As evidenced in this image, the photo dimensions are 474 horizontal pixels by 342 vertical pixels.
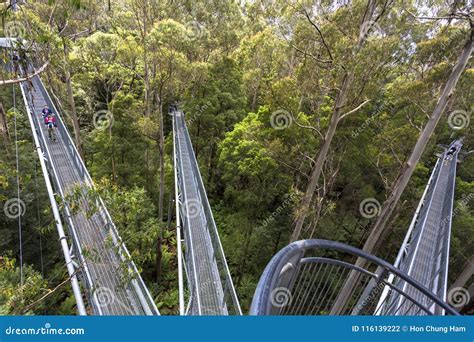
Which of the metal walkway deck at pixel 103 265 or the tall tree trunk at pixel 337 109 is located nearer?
the metal walkway deck at pixel 103 265

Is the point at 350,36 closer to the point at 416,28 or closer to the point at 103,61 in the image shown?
the point at 416,28

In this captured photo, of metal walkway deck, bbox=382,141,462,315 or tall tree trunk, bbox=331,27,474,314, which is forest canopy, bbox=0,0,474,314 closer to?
tall tree trunk, bbox=331,27,474,314

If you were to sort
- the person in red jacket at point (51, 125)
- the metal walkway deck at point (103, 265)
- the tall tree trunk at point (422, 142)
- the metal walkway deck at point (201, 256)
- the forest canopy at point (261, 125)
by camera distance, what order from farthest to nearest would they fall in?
1. the person in red jacket at point (51, 125)
2. the forest canopy at point (261, 125)
3. the tall tree trunk at point (422, 142)
4. the metal walkway deck at point (201, 256)
5. the metal walkway deck at point (103, 265)

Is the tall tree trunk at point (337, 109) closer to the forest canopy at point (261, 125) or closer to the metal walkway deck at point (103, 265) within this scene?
the forest canopy at point (261, 125)

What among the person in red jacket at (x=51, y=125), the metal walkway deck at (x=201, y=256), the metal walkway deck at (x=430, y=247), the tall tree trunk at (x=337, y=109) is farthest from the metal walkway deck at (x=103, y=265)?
the metal walkway deck at (x=430, y=247)

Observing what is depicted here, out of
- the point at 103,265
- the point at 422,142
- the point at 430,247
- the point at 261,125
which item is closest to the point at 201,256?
the point at 103,265

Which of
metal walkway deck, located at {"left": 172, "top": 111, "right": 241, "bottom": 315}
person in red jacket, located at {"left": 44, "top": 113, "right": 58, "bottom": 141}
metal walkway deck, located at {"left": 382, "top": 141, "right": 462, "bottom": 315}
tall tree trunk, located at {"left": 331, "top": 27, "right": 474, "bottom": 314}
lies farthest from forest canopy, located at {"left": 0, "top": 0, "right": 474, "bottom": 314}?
metal walkway deck, located at {"left": 172, "top": 111, "right": 241, "bottom": 315}

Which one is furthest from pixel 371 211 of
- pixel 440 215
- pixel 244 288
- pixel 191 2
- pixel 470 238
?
pixel 191 2

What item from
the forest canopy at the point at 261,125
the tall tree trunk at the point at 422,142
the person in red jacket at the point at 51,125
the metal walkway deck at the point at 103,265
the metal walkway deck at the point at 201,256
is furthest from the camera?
the person in red jacket at the point at 51,125
